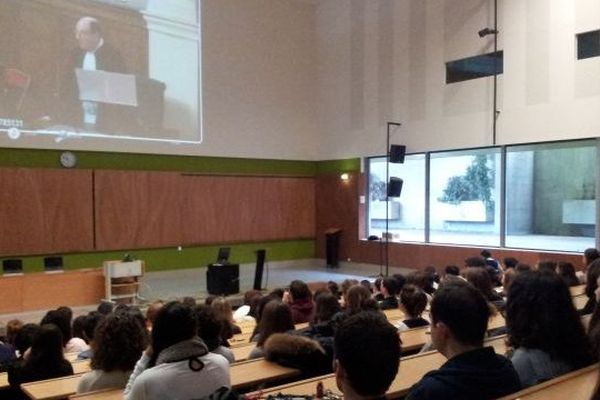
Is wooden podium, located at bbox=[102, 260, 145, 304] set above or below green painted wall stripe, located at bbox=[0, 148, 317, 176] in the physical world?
below

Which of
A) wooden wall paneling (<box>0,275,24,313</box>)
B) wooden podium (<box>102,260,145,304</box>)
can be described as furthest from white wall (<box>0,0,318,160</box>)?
wooden wall paneling (<box>0,275,24,313</box>)

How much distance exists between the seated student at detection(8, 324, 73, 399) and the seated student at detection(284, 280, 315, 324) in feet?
6.56

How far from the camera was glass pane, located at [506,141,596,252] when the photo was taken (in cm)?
910

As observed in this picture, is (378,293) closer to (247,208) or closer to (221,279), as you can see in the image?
(221,279)

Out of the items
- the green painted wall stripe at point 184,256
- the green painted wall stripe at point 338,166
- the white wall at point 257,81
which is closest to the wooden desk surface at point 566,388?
the green painted wall stripe at point 184,256

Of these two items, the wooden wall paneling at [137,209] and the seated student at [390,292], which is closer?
the seated student at [390,292]

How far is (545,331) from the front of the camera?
2.09 metres

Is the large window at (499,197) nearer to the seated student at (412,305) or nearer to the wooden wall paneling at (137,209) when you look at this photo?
the wooden wall paneling at (137,209)

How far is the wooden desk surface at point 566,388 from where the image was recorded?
183 cm

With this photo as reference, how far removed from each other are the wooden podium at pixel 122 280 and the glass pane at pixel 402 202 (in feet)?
18.2

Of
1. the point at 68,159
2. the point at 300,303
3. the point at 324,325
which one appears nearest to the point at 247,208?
the point at 68,159

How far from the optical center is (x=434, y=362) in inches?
110

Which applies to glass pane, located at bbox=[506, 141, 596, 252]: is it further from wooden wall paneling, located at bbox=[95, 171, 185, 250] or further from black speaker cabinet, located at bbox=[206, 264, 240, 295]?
wooden wall paneling, located at bbox=[95, 171, 185, 250]

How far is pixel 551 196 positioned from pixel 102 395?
8.98m
